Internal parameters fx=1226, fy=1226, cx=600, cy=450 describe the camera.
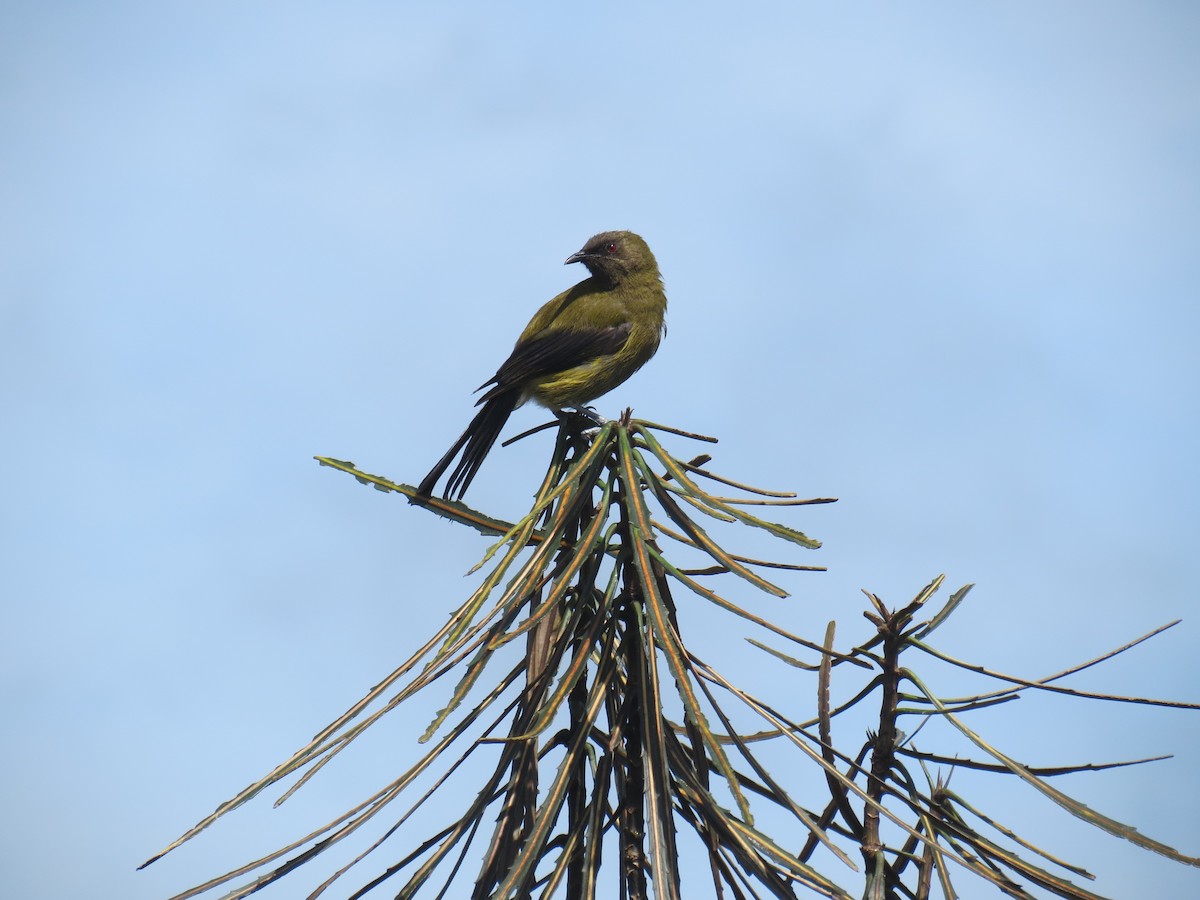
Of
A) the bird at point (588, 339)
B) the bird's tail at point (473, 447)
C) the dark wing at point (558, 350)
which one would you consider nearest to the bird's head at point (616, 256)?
the bird at point (588, 339)

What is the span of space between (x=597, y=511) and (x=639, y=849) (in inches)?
29.2

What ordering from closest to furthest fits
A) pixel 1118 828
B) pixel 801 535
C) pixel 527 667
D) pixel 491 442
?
1. pixel 1118 828
2. pixel 801 535
3. pixel 527 667
4. pixel 491 442

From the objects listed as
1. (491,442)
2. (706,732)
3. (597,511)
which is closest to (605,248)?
(491,442)

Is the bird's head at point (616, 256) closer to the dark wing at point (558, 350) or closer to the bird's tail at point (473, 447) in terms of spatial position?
the dark wing at point (558, 350)

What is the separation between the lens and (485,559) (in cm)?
244

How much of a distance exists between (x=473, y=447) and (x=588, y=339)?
1.51 m

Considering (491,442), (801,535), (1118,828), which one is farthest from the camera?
(491,442)

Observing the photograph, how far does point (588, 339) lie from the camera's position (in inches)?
267

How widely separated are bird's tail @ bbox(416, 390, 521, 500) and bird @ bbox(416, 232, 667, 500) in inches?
0.5

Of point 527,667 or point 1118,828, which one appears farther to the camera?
point 527,667

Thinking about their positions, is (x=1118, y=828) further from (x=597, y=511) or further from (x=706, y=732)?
(x=597, y=511)

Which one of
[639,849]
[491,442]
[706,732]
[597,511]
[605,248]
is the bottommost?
[639,849]

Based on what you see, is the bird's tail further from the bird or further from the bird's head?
the bird's head

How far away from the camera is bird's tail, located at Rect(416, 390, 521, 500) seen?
5.22 metres
